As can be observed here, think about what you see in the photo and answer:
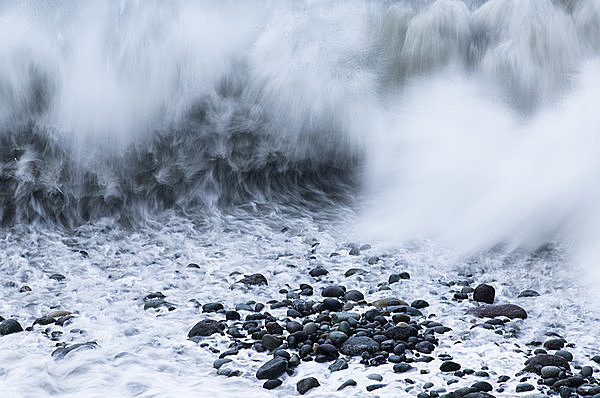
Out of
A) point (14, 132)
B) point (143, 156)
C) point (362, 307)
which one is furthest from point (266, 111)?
point (362, 307)

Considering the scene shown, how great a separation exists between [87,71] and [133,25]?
73 cm

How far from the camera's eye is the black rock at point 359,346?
400 cm

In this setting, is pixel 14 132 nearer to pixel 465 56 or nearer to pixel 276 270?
pixel 276 270

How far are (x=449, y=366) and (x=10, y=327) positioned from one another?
8.44 feet

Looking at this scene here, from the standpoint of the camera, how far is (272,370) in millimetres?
3816

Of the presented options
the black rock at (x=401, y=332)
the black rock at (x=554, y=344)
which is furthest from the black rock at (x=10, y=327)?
the black rock at (x=554, y=344)

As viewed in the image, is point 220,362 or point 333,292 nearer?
point 220,362

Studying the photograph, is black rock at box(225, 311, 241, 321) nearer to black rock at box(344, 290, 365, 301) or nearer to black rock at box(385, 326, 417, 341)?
black rock at box(344, 290, 365, 301)

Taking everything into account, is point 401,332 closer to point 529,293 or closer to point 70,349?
point 529,293

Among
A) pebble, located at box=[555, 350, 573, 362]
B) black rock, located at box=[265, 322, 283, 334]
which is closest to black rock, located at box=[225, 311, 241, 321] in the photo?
black rock, located at box=[265, 322, 283, 334]

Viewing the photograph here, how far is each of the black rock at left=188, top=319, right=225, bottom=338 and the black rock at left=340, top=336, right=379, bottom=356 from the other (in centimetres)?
80

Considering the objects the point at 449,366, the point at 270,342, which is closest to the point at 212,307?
the point at 270,342

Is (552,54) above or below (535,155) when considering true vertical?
above

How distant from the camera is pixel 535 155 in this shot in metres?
6.41
